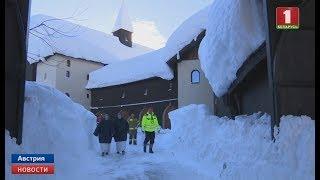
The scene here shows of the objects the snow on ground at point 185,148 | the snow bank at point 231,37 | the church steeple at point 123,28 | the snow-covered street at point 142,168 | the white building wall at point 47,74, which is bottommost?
the snow-covered street at point 142,168

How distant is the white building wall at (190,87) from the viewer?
969 inches

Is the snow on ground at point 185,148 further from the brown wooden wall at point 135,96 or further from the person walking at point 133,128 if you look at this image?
the brown wooden wall at point 135,96

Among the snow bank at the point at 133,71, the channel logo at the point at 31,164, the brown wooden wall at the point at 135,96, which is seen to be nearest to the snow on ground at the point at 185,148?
the channel logo at the point at 31,164

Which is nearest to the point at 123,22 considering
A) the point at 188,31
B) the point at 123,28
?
the point at 123,28

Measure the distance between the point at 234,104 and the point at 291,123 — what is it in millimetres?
6482

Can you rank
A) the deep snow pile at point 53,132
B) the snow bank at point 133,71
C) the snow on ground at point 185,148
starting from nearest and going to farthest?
the snow on ground at point 185,148 < the deep snow pile at point 53,132 < the snow bank at point 133,71

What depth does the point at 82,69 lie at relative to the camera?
37.5m

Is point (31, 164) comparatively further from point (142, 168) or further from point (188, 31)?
point (188, 31)

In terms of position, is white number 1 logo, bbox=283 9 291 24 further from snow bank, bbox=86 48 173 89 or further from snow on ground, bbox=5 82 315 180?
snow bank, bbox=86 48 173 89

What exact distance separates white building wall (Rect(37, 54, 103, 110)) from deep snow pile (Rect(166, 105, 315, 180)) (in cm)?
1966

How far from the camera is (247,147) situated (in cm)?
844

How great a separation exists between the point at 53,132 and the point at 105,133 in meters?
3.79

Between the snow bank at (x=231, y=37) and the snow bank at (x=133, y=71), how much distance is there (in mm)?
15053
